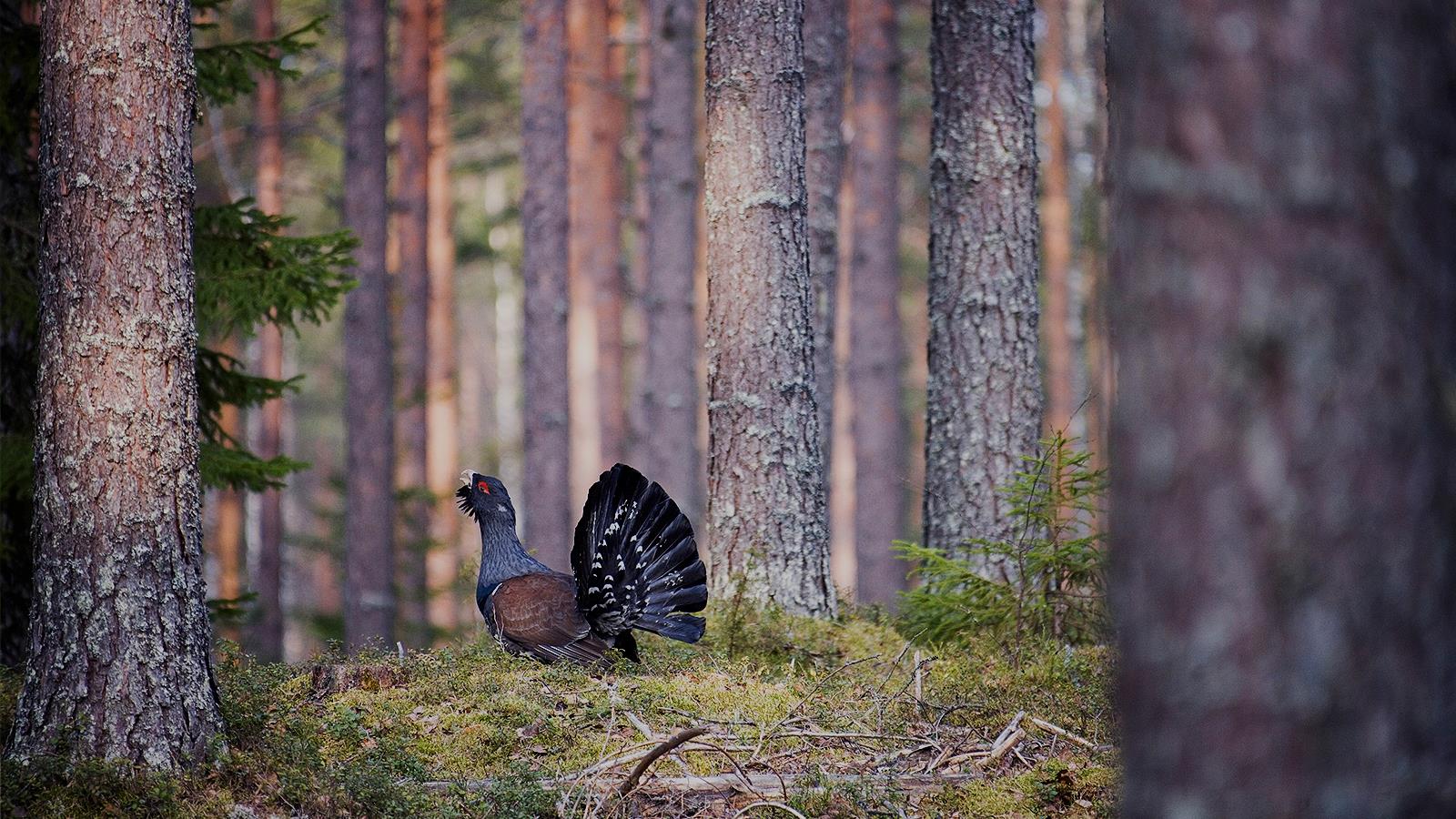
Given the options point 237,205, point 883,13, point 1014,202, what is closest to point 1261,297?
point 237,205

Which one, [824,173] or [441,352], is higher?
[824,173]

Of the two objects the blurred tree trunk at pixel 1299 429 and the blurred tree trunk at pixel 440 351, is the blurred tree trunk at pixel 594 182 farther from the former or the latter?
the blurred tree trunk at pixel 1299 429

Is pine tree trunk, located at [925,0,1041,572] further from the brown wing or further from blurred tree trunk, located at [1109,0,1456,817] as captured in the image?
blurred tree trunk, located at [1109,0,1456,817]

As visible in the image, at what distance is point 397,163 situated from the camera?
1744 cm

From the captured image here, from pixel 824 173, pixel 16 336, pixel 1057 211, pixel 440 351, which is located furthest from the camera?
pixel 1057 211

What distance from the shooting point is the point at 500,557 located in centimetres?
754

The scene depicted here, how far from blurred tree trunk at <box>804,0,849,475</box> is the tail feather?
24.4 feet

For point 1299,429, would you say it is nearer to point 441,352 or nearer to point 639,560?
point 639,560

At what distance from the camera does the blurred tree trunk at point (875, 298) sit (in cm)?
1736

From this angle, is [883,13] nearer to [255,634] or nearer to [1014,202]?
[1014,202]

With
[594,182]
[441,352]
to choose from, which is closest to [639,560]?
[594,182]

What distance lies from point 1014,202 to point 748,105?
232 centimetres

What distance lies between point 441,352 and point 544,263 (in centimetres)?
547

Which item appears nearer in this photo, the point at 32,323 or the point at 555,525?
A: the point at 32,323
